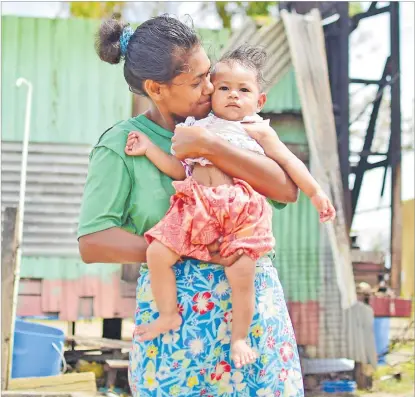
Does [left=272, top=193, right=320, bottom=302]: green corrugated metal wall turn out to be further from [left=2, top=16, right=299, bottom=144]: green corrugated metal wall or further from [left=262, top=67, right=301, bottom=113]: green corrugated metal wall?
[left=2, top=16, right=299, bottom=144]: green corrugated metal wall

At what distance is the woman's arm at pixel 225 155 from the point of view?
204 cm

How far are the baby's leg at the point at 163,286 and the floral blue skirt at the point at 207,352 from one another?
3cm

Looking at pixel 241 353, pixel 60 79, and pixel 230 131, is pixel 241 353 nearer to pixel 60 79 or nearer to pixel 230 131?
pixel 230 131

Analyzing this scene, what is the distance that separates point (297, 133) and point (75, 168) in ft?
6.70

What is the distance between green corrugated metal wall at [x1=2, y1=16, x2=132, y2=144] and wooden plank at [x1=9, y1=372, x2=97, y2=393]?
6.86 ft

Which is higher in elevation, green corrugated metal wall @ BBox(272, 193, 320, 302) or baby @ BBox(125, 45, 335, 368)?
green corrugated metal wall @ BBox(272, 193, 320, 302)

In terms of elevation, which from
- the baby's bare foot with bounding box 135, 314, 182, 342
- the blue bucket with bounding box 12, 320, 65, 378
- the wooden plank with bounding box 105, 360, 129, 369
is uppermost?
the baby's bare foot with bounding box 135, 314, 182, 342

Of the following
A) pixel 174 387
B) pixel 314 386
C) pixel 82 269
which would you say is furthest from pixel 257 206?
pixel 314 386

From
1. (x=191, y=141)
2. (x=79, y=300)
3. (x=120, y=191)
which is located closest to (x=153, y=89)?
(x=191, y=141)

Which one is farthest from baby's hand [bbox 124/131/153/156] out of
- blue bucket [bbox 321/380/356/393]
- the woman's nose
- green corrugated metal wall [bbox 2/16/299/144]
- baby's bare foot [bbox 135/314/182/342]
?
blue bucket [bbox 321/380/356/393]

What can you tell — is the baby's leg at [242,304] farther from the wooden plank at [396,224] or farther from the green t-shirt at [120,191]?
the wooden plank at [396,224]

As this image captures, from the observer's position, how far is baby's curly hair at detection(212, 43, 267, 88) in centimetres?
224

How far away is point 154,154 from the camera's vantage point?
207 cm

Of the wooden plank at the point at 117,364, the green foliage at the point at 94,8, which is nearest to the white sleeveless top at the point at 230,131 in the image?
the wooden plank at the point at 117,364
